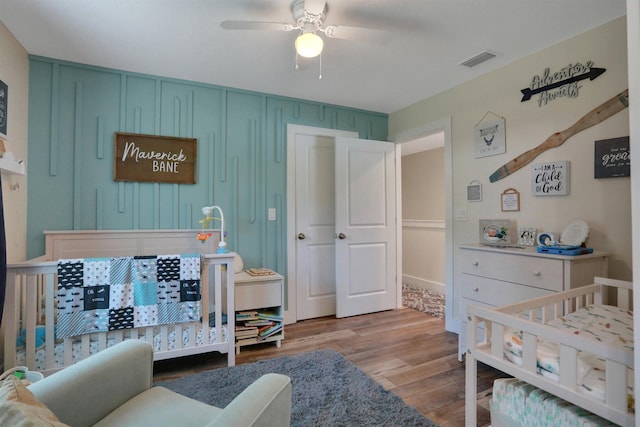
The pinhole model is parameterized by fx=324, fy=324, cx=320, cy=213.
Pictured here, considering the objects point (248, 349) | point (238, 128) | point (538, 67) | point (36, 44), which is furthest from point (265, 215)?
point (538, 67)

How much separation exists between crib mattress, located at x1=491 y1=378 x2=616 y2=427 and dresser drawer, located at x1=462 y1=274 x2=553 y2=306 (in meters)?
0.84

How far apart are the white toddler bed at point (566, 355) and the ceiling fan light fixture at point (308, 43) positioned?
1.53 metres

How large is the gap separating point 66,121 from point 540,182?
3628mm

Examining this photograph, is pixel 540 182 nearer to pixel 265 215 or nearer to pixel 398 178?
pixel 398 178

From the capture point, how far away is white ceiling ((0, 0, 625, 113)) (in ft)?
6.11

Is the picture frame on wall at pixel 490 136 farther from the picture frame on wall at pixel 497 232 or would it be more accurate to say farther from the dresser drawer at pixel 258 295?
the dresser drawer at pixel 258 295

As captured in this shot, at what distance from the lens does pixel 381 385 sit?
2.05 metres

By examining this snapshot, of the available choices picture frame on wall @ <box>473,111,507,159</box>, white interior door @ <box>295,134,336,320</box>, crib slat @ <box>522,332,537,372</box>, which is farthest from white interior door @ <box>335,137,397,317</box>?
crib slat @ <box>522,332,537,372</box>

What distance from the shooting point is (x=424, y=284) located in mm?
4766

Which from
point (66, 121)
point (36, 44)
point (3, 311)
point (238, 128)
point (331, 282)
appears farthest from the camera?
point (331, 282)

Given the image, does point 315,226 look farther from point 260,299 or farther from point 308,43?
point 308,43

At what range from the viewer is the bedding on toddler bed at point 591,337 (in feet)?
3.62

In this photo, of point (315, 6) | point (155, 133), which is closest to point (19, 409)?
point (315, 6)

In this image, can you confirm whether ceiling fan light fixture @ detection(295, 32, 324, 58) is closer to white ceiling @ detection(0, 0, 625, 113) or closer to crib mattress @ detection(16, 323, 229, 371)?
white ceiling @ detection(0, 0, 625, 113)
